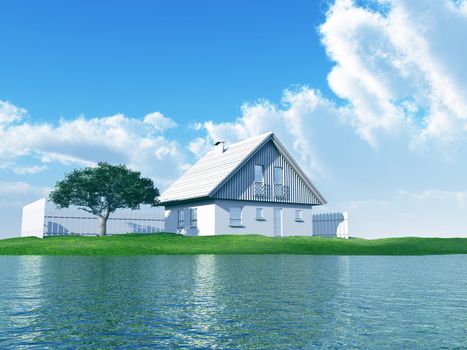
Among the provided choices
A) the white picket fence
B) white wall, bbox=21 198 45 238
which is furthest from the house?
white wall, bbox=21 198 45 238

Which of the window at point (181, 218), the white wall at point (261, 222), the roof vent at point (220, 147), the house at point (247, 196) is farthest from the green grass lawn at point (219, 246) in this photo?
the roof vent at point (220, 147)

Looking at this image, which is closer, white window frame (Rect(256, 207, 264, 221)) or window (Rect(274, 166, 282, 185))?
white window frame (Rect(256, 207, 264, 221))

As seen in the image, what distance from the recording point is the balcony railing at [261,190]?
4459 centimetres

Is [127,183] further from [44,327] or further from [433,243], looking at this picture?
[44,327]

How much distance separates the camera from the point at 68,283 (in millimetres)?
11109

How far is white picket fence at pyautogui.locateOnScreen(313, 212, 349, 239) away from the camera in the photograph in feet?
159

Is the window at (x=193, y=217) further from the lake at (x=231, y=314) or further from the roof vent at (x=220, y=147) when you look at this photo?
the lake at (x=231, y=314)

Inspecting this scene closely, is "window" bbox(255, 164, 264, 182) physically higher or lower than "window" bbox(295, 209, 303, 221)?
higher

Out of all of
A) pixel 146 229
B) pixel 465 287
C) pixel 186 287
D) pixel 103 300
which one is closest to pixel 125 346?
pixel 103 300

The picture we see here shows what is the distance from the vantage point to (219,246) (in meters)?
32.8

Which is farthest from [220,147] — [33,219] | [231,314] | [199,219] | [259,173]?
[231,314]

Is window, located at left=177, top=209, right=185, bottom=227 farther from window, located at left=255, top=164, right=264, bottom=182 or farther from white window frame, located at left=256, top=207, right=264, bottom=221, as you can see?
window, located at left=255, top=164, right=264, bottom=182

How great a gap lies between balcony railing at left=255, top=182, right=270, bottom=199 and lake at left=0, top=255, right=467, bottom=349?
1300 inches

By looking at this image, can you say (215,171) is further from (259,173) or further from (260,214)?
(260,214)
